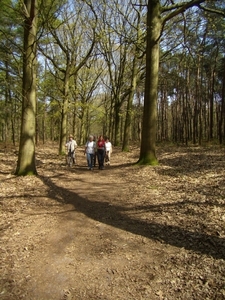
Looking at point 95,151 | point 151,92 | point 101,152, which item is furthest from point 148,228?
point 95,151

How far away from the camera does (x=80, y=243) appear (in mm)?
4637

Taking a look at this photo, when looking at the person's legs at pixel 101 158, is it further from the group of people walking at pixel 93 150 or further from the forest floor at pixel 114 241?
the forest floor at pixel 114 241

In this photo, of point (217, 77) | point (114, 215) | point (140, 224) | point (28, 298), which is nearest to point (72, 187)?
point (114, 215)

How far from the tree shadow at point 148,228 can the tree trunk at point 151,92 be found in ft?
15.5

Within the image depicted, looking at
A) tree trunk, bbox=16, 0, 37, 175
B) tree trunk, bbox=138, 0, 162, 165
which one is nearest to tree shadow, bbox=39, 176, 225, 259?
tree trunk, bbox=16, 0, 37, 175

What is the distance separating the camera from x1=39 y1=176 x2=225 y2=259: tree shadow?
423cm

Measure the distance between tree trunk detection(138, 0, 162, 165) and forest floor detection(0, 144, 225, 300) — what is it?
10.6ft

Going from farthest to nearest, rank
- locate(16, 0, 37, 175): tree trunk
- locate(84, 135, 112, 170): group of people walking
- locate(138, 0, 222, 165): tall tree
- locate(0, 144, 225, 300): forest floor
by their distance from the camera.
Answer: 1. locate(84, 135, 112, 170): group of people walking
2. locate(138, 0, 222, 165): tall tree
3. locate(16, 0, 37, 175): tree trunk
4. locate(0, 144, 225, 300): forest floor

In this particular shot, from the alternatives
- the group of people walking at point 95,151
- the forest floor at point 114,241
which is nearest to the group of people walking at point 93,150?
the group of people walking at point 95,151

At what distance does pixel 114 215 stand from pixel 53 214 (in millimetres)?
1539

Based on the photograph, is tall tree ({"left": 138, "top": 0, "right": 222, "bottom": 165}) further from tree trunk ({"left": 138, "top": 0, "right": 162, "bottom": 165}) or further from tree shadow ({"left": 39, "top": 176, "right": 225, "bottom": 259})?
tree shadow ({"left": 39, "top": 176, "right": 225, "bottom": 259})

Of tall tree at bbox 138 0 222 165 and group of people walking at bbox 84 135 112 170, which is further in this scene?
group of people walking at bbox 84 135 112 170

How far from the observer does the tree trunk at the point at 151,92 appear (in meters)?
11.6

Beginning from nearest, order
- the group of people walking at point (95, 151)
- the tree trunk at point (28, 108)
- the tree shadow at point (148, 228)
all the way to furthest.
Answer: the tree shadow at point (148, 228)
the tree trunk at point (28, 108)
the group of people walking at point (95, 151)
